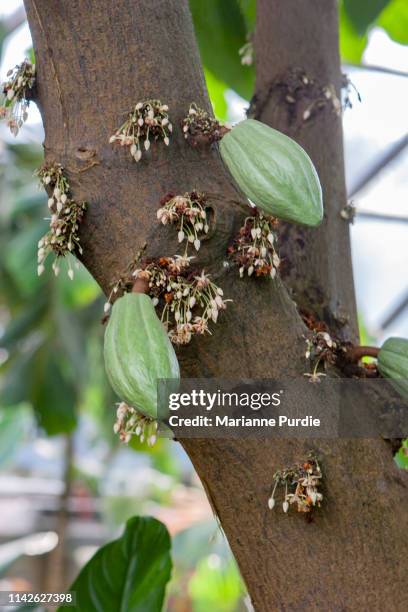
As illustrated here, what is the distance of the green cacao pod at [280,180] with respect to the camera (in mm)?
598

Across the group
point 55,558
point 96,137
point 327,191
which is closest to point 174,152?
point 96,137

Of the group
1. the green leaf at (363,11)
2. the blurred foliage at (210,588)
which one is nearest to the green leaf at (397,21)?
the green leaf at (363,11)

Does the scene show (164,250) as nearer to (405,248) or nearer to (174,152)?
(174,152)

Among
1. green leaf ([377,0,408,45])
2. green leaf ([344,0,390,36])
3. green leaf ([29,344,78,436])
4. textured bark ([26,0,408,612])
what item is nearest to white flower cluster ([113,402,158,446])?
textured bark ([26,0,408,612])

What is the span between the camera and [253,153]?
610 mm

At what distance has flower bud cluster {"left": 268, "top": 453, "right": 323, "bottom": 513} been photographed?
598 millimetres

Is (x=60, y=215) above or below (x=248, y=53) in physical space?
below

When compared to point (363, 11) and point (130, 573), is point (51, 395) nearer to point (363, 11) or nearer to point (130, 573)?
point (130, 573)

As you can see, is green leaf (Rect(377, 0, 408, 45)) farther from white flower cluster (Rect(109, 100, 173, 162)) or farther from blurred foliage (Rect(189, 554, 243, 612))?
blurred foliage (Rect(189, 554, 243, 612))

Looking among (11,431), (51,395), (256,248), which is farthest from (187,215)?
(11,431)

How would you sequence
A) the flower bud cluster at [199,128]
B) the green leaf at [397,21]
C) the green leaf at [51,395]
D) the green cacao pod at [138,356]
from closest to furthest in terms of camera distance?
the green cacao pod at [138,356] → the flower bud cluster at [199,128] → the green leaf at [397,21] → the green leaf at [51,395]

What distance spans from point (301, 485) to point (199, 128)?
30 centimetres

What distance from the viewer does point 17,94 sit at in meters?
0.70

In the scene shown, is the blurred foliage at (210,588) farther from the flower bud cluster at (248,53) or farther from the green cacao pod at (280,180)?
the green cacao pod at (280,180)
